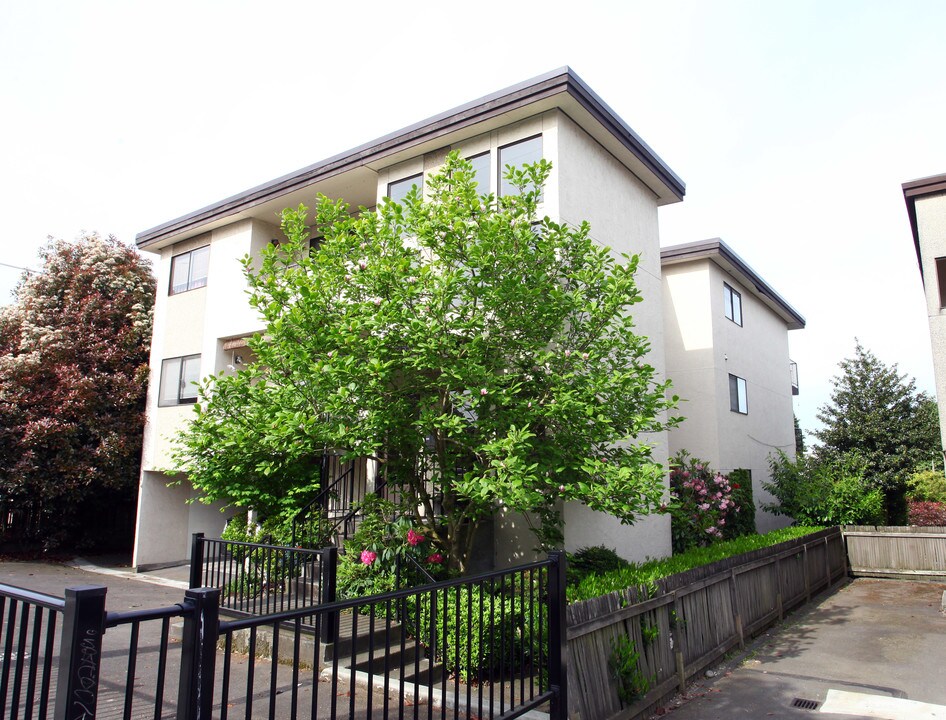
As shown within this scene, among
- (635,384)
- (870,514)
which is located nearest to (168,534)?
(635,384)

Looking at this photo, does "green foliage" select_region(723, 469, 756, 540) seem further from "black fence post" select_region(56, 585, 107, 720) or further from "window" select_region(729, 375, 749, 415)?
"black fence post" select_region(56, 585, 107, 720)

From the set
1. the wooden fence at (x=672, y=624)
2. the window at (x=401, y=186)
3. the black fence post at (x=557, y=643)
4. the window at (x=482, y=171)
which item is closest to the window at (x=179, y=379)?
the window at (x=401, y=186)

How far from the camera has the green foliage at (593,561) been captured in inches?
386

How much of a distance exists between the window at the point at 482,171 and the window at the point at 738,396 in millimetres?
9645

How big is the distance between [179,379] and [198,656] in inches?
581

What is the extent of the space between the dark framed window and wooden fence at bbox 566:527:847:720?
6917 mm

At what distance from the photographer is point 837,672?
816 centimetres

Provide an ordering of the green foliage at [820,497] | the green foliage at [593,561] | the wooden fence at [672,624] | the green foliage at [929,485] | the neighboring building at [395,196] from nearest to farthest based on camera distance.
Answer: the wooden fence at [672,624] → the green foliage at [593,561] → the neighboring building at [395,196] → the green foliage at [820,497] → the green foliage at [929,485]

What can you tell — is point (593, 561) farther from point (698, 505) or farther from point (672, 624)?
point (698, 505)

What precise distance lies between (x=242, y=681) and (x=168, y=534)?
1038cm

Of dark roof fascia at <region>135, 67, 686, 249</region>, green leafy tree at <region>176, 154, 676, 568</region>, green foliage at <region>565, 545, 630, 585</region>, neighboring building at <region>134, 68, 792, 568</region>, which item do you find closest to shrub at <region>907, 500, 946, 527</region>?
neighboring building at <region>134, 68, 792, 568</region>

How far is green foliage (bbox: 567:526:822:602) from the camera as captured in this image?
6.72m

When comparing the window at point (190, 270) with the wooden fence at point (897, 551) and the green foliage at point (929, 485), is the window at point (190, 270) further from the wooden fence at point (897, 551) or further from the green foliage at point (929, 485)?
the green foliage at point (929, 485)

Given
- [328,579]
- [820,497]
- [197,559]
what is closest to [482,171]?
[328,579]
